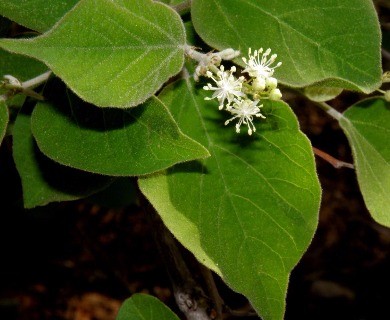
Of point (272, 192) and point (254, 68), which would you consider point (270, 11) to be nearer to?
point (254, 68)

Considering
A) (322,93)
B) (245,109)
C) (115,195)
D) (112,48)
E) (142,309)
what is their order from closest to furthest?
(112,48)
(245,109)
(322,93)
(142,309)
(115,195)

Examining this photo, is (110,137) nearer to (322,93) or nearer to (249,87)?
(249,87)

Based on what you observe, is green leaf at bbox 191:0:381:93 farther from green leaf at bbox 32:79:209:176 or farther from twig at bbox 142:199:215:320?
twig at bbox 142:199:215:320

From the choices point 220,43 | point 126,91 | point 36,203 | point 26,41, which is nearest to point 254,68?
point 220,43

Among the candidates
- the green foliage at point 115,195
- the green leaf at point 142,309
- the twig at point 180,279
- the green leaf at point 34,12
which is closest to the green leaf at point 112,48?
the green leaf at point 34,12

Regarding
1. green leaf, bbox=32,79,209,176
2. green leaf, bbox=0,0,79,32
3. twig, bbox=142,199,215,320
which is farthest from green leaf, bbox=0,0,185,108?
twig, bbox=142,199,215,320

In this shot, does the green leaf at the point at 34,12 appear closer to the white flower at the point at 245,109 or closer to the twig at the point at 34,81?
the twig at the point at 34,81

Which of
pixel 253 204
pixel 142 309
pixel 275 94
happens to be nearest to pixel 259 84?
pixel 275 94
